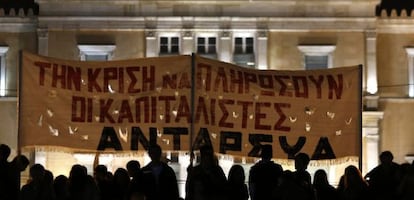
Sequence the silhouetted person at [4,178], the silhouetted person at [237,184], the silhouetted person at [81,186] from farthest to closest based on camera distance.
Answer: the silhouetted person at [4,178] < the silhouetted person at [237,184] < the silhouetted person at [81,186]

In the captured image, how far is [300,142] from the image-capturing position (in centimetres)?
1497

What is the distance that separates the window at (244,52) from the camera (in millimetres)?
35125

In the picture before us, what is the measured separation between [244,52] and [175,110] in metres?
20.8

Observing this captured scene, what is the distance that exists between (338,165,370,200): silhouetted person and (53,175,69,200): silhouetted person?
3817 mm

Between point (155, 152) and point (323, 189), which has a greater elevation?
point (155, 152)

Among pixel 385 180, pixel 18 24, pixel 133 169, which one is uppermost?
pixel 18 24

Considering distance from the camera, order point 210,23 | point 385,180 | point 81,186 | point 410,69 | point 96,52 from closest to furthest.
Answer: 1. point 81,186
2. point 385,180
3. point 210,23
4. point 96,52
5. point 410,69

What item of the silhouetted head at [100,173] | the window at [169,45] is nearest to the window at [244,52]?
the window at [169,45]

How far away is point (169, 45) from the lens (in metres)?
35.2

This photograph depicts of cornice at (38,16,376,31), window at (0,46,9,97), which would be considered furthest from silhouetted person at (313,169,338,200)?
window at (0,46,9,97)

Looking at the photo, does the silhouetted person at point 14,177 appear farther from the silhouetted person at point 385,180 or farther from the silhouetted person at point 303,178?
the silhouetted person at point 385,180

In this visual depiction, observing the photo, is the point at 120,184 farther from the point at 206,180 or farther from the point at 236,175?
the point at 236,175

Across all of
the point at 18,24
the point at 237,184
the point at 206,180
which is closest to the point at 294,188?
the point at 237,184

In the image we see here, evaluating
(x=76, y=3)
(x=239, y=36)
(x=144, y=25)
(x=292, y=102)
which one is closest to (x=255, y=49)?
(x=239, y=36)
